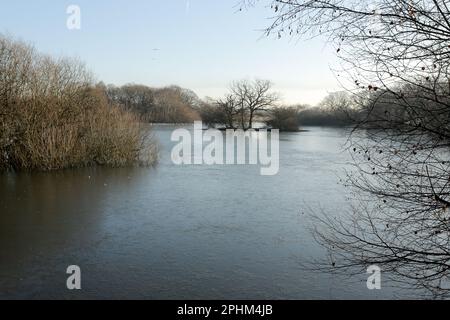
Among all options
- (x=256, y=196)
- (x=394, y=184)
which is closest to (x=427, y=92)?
(x=394, y=184)

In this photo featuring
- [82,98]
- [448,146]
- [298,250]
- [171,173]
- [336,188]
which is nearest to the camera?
[448,146]

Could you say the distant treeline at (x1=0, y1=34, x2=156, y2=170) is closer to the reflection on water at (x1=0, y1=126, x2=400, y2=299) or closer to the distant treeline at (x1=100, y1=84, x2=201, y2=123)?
the reflection on water at (x1=0, y1=126, x2=400, y2=299)

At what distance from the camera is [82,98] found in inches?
647

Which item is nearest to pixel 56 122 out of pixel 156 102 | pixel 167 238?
pixel 167 238

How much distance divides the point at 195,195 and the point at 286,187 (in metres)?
2.61

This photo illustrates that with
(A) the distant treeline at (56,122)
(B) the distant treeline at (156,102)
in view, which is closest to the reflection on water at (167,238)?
(A) the distant treeline at (56,122)

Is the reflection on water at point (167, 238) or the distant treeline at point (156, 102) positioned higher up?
the distant treeline at point (156, 102)

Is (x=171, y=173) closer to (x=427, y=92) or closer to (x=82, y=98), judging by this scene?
(x=82, y=98)

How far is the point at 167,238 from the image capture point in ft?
22.3

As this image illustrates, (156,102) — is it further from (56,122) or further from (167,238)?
(167,238)

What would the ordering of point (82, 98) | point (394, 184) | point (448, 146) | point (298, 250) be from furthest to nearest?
1. point (82, 98)
2. point (298, 250)
3. point (394, 184)
4. point (448, 146)

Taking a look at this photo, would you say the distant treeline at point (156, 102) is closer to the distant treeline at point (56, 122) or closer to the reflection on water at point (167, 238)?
the distant treeline at point (56, 122)

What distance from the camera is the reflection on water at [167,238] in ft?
16.2

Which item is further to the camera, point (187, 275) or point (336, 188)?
point (336, 188)
